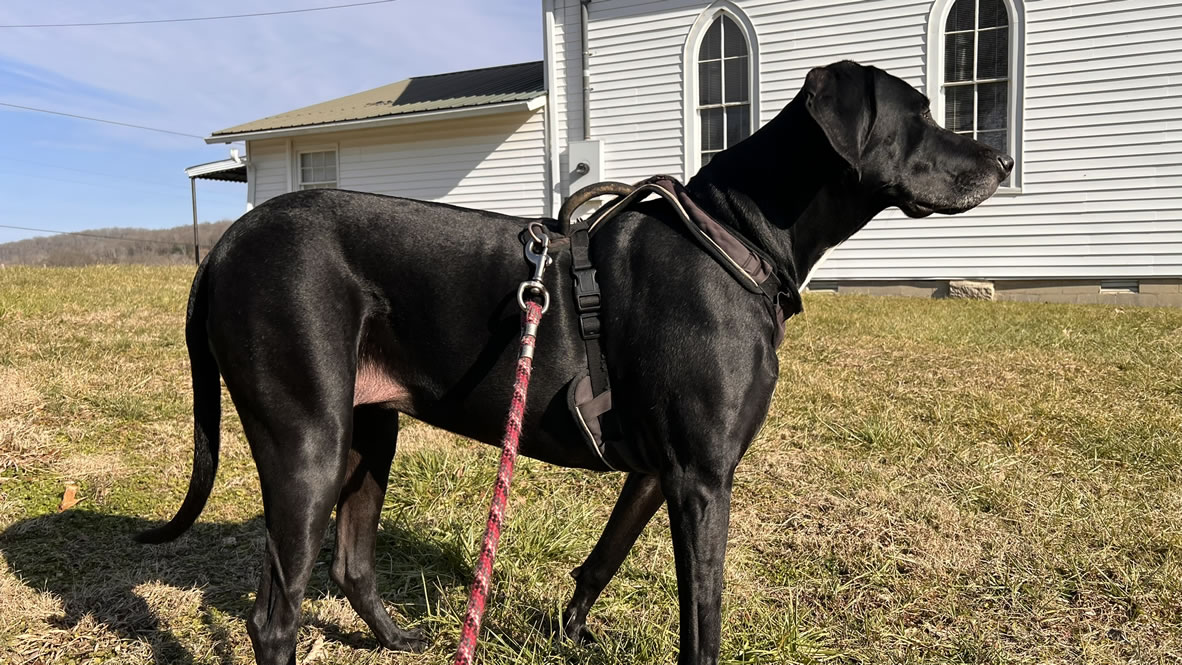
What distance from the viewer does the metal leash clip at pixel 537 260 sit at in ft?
7.16

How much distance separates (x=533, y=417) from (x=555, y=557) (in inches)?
50.0

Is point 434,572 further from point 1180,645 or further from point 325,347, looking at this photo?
point 1180,645

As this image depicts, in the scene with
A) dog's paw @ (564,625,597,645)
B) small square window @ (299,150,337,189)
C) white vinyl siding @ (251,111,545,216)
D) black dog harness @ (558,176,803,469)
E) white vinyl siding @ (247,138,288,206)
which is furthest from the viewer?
white vinyl siding @ (247,138,288,206)

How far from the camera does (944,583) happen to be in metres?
3.22

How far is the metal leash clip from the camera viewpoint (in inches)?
86.0

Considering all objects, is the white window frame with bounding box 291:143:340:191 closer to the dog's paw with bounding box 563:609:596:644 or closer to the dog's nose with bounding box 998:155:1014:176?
the dog's paw with bounding box 563:609:596:644

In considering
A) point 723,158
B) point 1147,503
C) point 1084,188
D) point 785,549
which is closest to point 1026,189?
point 1084,188

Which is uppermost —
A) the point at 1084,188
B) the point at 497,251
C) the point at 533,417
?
the point at 1084,188

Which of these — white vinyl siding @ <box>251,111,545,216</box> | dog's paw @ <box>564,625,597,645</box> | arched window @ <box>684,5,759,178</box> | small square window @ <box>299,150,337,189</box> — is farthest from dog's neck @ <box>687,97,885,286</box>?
small square window @ <box>299,150,337,189</box>

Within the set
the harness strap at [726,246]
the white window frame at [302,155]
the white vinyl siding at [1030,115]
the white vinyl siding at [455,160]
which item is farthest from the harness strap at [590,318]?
the white window frame at [302,155]

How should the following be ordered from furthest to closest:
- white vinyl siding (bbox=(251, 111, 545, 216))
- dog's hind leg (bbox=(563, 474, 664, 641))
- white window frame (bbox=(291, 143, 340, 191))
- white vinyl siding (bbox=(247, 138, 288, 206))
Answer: white vinyl siding (bbox=(247, 138, 288, 206))
white window frame (bbox=(291, 143, 340, 191))
white vinyl siding (bbox=(251, 111, 545, 216))
dog's hind leg (bbox=(563, 474, 664, 641))

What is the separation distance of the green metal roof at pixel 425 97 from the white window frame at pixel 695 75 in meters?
2.62

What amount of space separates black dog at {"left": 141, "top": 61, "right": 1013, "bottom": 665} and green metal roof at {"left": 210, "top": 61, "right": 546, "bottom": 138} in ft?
40.0

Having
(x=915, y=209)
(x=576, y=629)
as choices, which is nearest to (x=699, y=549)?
(x=576, y=629)
